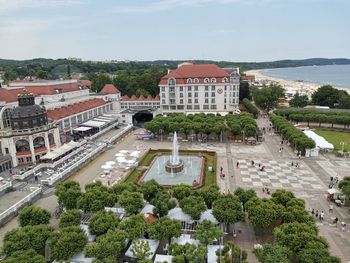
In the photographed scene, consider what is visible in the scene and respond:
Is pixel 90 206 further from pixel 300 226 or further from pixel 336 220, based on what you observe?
pixel 336 220

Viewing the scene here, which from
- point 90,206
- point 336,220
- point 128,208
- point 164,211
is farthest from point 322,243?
point 90,206

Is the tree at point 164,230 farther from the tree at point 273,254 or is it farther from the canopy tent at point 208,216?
the tree at point 273,254

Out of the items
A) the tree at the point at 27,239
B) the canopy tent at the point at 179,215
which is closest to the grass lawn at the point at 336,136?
the canopy tent at the point at 179,215

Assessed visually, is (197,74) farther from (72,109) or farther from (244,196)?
(244,196)

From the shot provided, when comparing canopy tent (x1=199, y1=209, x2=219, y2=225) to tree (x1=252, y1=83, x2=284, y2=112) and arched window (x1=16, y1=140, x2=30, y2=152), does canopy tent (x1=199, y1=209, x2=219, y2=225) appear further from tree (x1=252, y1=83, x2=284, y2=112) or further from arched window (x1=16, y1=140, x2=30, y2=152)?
tree (x1=252, y1=83, x2=284, y2=112)

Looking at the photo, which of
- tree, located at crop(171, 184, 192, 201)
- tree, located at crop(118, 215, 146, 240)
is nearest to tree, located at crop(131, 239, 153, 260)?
tree, located at crop(118, 215, 146, 240)

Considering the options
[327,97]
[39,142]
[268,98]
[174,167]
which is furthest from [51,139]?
[327,97]
